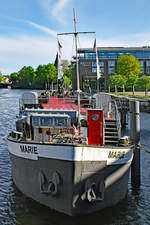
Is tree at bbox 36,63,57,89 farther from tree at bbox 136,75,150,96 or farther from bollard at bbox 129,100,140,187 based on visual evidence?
bollard at bbox 129,100,140,187

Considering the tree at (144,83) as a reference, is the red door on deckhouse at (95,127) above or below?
below

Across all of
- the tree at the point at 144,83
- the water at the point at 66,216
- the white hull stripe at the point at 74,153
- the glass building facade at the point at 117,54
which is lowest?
the water at the point at 66,216

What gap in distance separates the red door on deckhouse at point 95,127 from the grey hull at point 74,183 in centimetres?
160

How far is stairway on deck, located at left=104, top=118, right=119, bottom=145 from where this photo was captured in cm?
1631

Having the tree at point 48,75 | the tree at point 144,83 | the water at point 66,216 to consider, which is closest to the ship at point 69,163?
the water at point 66,216

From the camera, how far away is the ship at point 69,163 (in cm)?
1301

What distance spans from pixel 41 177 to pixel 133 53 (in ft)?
333

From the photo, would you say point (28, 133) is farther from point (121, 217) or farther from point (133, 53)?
point (133, 53)

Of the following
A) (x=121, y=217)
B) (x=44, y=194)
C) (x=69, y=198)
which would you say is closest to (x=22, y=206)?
(x=44, y=194)

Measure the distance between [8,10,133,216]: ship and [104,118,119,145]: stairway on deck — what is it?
0.07 m

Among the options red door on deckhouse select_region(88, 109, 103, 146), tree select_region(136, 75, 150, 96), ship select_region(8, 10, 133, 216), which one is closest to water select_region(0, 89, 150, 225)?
ship select_region(8, 10, 133, 216)

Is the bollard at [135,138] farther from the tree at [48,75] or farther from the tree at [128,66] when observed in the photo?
the tree at [48,75]

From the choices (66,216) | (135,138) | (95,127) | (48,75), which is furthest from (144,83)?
(48,75)

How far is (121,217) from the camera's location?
14.3m
